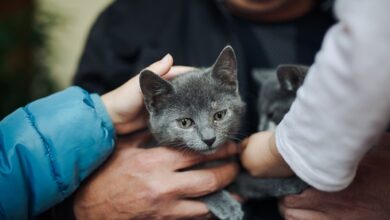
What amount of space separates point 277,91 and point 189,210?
39 cm

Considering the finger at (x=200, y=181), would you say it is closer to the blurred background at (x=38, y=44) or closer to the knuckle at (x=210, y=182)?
→ the knuckle at (x=210, y=182)

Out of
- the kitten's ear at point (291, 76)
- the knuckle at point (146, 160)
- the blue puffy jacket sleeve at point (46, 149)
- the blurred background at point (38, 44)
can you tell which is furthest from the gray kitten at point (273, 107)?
the blurred background at point (38, 44)

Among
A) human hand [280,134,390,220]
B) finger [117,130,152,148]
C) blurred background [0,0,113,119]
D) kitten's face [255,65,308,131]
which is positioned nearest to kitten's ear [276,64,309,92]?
kitten's face [255,65,308,131]

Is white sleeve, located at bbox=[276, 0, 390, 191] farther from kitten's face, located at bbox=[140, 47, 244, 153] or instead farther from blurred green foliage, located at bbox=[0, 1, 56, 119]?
blurred green foliage, located at bbox=[0, 1, 56, 119]

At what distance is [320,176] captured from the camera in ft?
2.15

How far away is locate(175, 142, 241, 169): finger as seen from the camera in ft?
3.29

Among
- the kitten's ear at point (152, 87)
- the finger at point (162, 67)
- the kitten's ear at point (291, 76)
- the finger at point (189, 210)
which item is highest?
the finger at point (162, 67)

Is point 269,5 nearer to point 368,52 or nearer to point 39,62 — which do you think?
point 368,52

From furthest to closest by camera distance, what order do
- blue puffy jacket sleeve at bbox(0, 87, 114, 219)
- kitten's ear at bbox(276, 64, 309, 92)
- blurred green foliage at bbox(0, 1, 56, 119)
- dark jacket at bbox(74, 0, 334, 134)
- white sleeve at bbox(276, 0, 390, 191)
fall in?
blurred green foliage at bbox(0, 1, 56, 119) < dark jacket at bbox(74, 0, 334, 134) < kitten's ear at bbox(276, 64, 309, 92) < blue puffy jacket sleeve at bbox(0, 87, 114, 219) < white sleeve at bbox(276, 0, 390, 191)

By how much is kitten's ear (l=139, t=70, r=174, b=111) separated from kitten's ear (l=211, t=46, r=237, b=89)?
0.35 ft

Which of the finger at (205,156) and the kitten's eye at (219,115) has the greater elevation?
the kitten's eye at (219,115)

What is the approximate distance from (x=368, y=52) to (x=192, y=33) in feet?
2.62

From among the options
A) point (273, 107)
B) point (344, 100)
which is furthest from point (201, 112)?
point (344, 100)

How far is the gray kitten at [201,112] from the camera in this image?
98 centimetres
